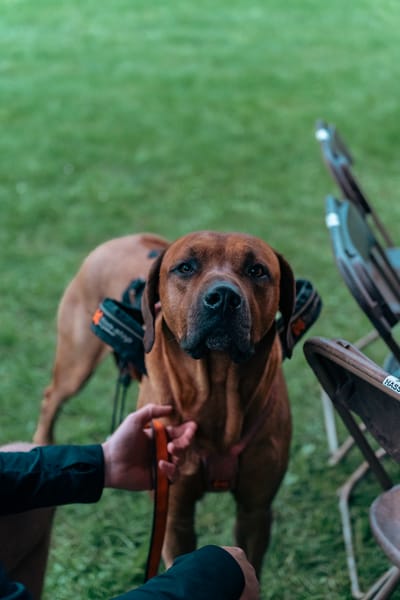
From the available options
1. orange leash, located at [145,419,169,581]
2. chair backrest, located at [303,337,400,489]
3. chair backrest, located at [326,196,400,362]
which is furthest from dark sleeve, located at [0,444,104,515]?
chair backrest, located at [326,196,400,362]

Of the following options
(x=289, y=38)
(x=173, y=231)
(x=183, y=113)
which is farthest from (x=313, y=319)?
(x=289, y=38)

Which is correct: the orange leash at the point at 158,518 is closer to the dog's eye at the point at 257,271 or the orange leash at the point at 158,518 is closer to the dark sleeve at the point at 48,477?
the dark sleeve at the point at 48,477

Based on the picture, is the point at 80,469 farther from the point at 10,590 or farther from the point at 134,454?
the point at 10,590

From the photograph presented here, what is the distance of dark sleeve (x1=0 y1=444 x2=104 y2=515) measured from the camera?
220cm

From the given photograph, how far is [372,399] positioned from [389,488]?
46 cm

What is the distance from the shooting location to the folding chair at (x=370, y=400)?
1997mm

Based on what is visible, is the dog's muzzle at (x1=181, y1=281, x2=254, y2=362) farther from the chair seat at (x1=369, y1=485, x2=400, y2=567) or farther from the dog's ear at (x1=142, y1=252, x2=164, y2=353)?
the chair seat at (x1=369, y1=485, x2=400, y2=567)

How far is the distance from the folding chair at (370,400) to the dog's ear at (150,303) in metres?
0.60

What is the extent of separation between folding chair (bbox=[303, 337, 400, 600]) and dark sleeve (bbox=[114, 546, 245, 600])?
0.49m

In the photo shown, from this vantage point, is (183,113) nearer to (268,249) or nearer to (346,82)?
(346,82)

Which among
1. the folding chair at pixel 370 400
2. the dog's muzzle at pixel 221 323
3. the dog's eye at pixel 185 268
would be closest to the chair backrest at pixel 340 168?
the dog's eye at pixel 185 268

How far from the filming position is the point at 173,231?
19.7 ft

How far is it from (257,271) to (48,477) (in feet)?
2.89

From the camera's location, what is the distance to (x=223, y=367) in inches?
102
